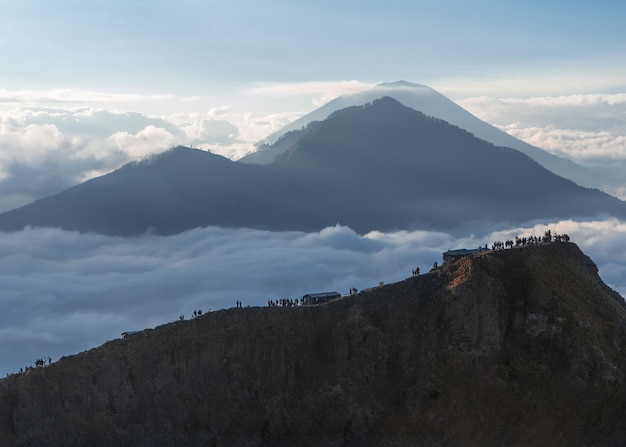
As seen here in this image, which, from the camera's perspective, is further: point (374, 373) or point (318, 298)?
point (318, 298)

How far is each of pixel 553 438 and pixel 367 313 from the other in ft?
81.9

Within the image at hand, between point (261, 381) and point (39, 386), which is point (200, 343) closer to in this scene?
point (261, 381)

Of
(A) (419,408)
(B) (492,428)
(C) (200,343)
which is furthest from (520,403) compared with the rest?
A: (C) (200,343)

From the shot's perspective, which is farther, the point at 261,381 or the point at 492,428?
the point at 261,381

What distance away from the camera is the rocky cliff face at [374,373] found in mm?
84875

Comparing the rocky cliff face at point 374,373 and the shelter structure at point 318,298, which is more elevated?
the shelter structure at point 318,298

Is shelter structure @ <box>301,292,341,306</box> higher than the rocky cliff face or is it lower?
higher

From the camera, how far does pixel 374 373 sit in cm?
9125

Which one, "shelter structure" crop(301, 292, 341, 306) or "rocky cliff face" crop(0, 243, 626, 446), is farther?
"shelter structure" crop(301, 292, 341, 306)

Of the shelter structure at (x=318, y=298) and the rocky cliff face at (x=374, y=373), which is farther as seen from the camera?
the shelter structure at (x=318, y=298)

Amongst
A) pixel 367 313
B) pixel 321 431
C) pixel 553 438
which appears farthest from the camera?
pixel 367 313

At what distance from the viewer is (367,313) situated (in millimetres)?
94000

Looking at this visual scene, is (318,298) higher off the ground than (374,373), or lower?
higher

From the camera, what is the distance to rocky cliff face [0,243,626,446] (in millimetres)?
84875
